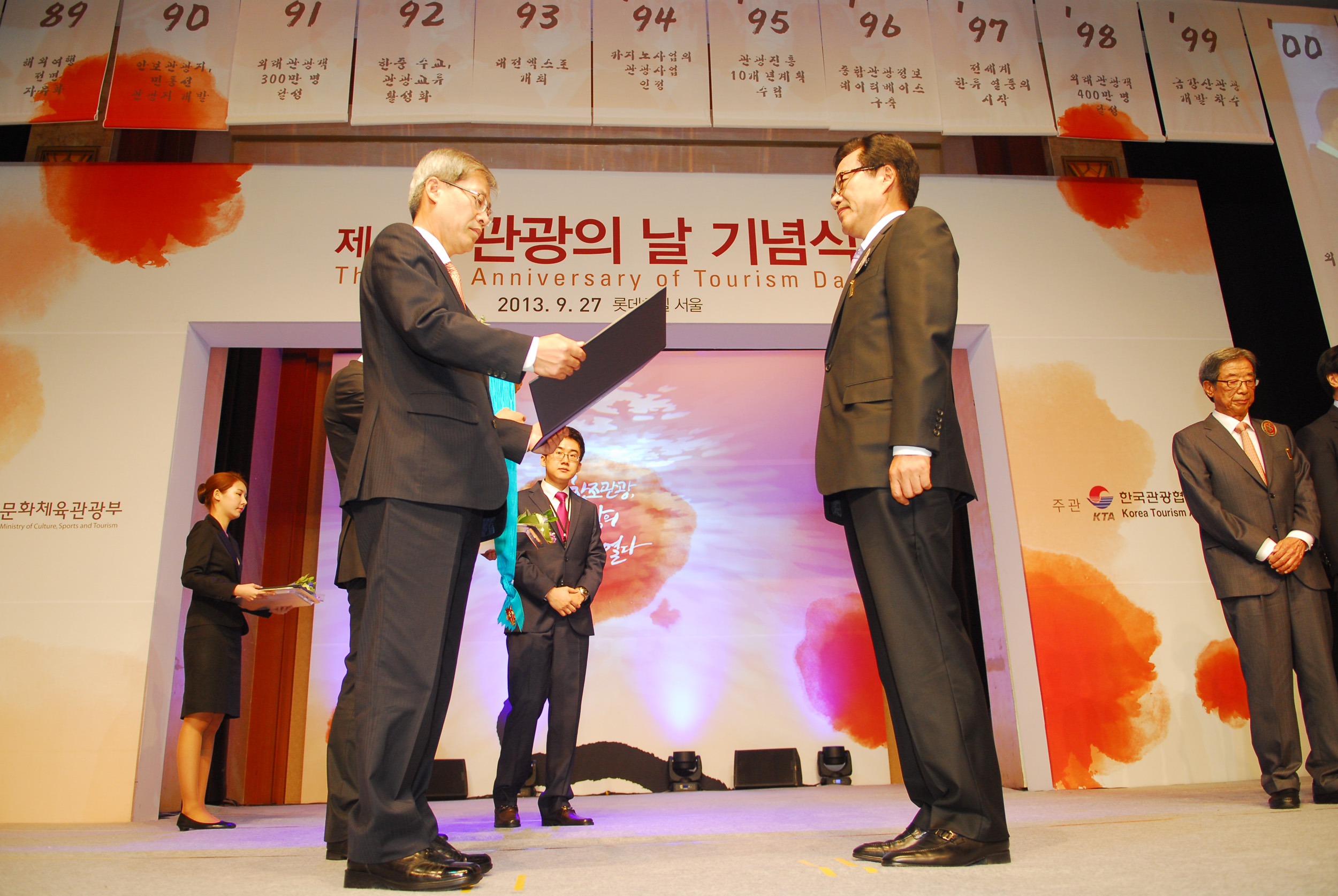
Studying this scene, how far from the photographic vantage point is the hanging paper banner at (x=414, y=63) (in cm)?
380

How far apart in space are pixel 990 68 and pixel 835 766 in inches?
143

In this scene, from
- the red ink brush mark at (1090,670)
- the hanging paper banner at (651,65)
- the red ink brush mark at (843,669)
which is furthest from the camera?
the red ink brush mark at (843,669)

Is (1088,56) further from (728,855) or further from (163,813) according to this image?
(163,813)

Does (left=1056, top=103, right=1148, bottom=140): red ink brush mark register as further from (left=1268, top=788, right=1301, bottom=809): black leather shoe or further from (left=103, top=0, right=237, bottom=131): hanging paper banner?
(left=103, top=0, right=237, bottom=131): hanging paper banner

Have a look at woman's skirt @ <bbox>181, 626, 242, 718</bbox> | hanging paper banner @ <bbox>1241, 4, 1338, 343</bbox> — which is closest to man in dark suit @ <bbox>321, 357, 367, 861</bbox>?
woman's skirt @ <bbox>181, 626, 242, 718</bbox>

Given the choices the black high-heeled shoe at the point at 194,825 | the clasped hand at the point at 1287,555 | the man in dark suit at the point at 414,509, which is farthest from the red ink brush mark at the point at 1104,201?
the black high-heeled shoe at the point at 194,825

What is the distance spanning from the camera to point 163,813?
3893mm

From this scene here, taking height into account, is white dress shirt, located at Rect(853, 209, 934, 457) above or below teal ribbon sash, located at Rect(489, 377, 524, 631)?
above

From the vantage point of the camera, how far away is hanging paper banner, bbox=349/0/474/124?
3.80 m

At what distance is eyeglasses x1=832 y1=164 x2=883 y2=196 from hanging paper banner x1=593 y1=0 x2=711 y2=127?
2113 mm

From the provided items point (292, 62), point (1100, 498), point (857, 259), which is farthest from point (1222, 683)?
point (292, 62)

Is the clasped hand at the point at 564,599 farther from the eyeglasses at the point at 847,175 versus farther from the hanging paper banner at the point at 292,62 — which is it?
the hanging paper banner at the point at 292,62

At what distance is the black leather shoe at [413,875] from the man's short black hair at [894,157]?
1587 millimetres

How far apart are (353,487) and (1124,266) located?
13.5 feet
